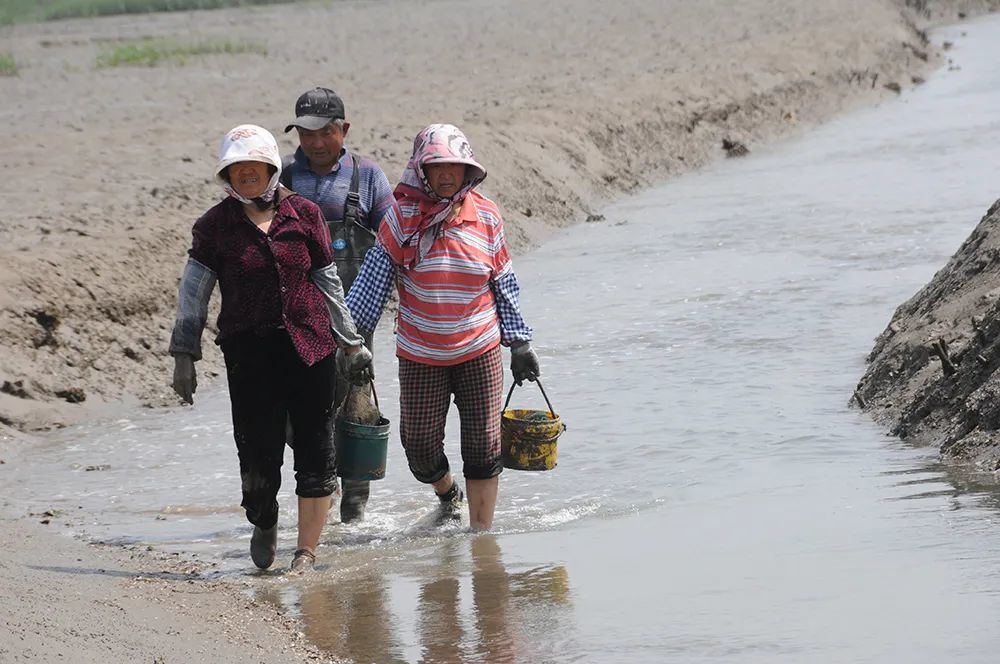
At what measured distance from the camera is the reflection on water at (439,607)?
5.25 m

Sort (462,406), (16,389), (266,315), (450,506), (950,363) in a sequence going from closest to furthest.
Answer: (266,315) → (462,406) → (450,506) → (950,363) → (16,389)

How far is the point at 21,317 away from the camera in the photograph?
9367 millimetres

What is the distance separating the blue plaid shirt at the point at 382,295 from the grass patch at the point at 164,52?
18476 millimetres

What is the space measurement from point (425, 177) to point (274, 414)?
1.04 m

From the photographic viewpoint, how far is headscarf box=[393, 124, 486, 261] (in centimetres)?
600

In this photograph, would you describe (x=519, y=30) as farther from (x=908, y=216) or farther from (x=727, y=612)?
(x=727, y=612)

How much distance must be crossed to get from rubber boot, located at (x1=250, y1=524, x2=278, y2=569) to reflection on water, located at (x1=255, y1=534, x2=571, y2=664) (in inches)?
6.8

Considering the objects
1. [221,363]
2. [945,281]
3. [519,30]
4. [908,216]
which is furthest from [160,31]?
[945,281]

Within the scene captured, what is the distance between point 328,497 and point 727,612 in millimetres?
1671

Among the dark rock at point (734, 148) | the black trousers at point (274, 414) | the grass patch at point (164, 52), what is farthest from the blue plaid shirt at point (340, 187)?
the grass patch at point (164, 52)

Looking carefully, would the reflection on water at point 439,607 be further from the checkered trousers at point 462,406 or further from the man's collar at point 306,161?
the man's collar at point 306,161

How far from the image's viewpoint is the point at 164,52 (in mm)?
25203

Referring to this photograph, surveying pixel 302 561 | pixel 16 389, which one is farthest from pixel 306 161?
pixel 16 389

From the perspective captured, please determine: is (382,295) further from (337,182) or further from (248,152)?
(248,152)
